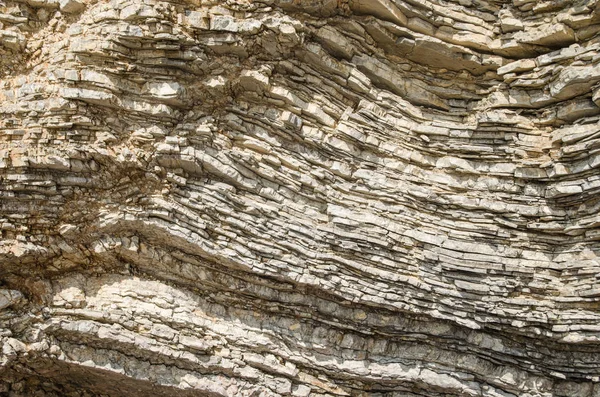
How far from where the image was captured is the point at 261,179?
392 inches

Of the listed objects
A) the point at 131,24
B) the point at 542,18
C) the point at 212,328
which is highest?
the point at 542,18

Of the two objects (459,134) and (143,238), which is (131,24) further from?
(459,134)

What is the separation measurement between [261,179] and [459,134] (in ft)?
12.3

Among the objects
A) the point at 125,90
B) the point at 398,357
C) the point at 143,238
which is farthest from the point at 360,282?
the point at 125,90

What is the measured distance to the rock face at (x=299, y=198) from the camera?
9391mm

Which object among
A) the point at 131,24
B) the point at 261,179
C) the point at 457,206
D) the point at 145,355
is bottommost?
the point at 145,355

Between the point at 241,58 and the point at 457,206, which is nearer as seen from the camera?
the point at 241,58

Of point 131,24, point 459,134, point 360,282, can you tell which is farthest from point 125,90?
point 459,134

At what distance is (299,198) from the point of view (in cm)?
1003

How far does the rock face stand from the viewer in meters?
9.39

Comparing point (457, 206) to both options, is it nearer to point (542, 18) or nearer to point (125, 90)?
point (542, 18)

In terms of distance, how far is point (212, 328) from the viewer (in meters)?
9.80

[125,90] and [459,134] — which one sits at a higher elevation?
[459,134]

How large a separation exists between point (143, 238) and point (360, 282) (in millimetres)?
3930
